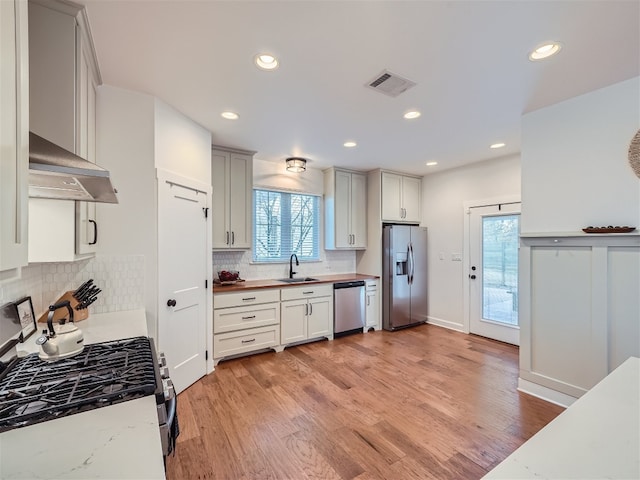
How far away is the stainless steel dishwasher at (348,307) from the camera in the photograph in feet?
14.0

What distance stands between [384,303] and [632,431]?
393cm

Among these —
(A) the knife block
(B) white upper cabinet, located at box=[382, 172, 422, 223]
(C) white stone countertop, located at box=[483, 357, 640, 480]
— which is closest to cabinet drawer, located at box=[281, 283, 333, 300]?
(B) white upper cabinet, located at box=[382, 172, 422, 223]

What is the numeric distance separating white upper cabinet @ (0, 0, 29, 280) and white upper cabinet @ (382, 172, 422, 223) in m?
4.35

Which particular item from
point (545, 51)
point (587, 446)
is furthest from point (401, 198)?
point (587, 446)

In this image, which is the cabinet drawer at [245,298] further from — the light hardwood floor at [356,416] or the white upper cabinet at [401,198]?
the white upper cabinet at [401,198]

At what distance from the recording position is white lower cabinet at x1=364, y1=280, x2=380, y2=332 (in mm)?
4613

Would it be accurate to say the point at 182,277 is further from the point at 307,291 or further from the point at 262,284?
the point at 307,291

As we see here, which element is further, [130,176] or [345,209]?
[345,209]

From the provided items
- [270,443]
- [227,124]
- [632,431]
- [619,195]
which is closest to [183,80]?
[227,124]

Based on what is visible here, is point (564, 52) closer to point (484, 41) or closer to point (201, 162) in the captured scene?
point (484, 41)

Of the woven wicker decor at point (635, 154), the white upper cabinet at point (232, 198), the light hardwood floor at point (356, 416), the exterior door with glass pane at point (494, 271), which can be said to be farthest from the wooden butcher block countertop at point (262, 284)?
the woven wicker decor at point (635, 154)

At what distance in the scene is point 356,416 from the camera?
234 cm

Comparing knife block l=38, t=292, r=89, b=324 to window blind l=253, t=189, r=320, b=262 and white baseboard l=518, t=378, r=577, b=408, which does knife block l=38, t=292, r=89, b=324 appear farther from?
white baseboard l=518, t=378, r=577, b=408

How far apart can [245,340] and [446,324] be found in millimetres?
3232
